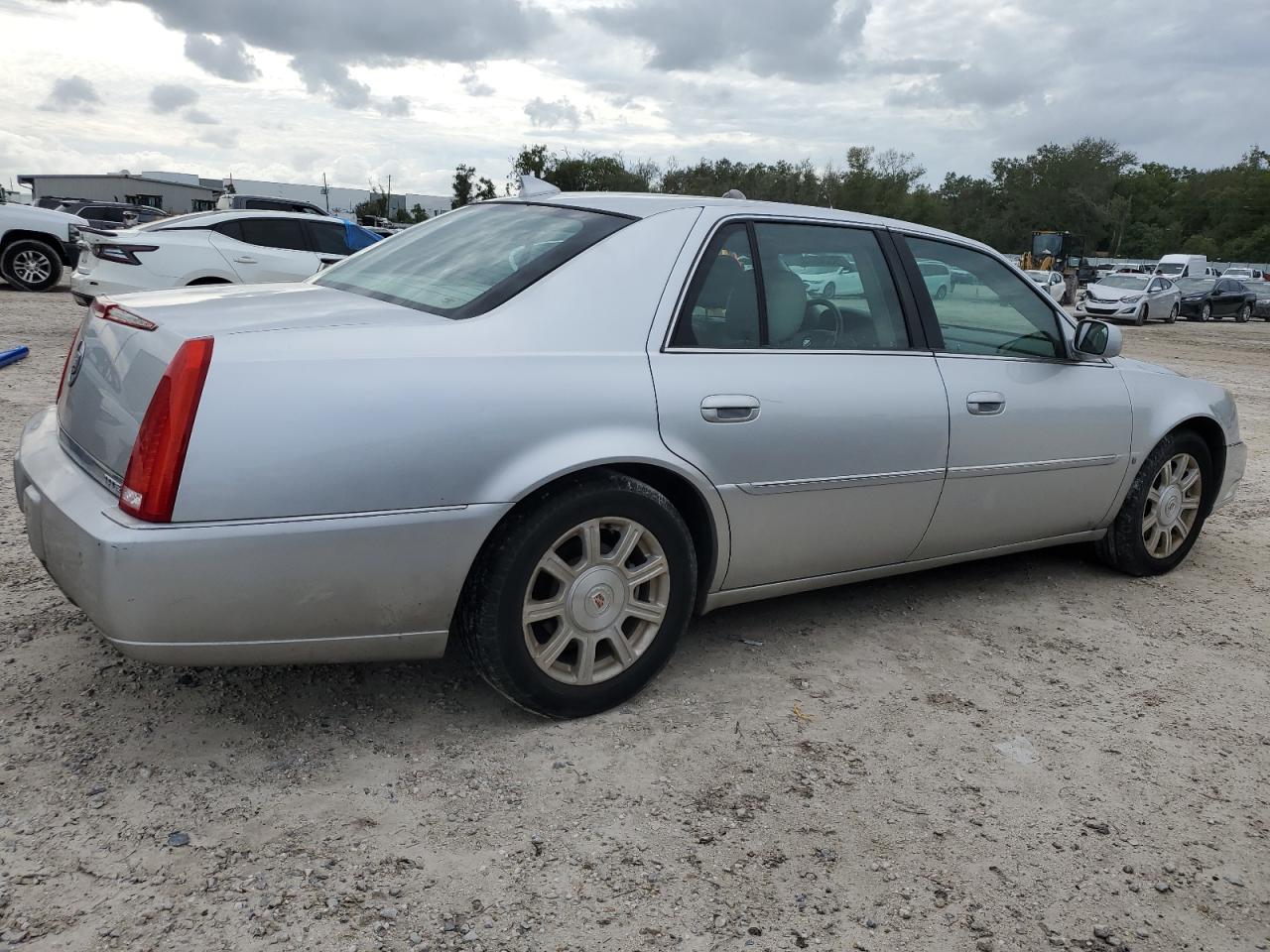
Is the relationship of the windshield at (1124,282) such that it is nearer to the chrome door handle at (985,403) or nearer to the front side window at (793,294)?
the chrome door handle at (985,403)

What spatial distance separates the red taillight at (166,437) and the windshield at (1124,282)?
92.6ft

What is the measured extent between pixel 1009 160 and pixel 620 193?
286 ft

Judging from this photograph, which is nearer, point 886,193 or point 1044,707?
point 1044,707

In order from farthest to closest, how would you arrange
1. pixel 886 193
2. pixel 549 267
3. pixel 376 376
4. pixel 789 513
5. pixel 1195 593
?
1. pixel 886 193
2. pixel 1195 593
3. pixel 789 513
4. pixel 549 267
5. pixel 376 376

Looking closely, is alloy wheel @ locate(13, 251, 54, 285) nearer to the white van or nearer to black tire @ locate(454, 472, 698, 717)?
Result: black tire @ locate(454, 472, 698, 717)

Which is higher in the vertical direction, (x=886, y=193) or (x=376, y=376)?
(x=886, y=193)

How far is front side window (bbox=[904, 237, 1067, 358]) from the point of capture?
3910mm

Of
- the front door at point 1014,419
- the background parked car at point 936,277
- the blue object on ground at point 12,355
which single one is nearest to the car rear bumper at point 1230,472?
the front door at point 1014,419

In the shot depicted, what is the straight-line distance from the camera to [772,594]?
11.5 ft

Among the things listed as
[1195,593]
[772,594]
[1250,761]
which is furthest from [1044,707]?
[1195,593]

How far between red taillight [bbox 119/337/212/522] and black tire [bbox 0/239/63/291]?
15.2 meters

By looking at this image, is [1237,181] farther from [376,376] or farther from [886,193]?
[376,376]


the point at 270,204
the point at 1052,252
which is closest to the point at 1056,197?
the point at 1052,252

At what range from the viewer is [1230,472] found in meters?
5.00
